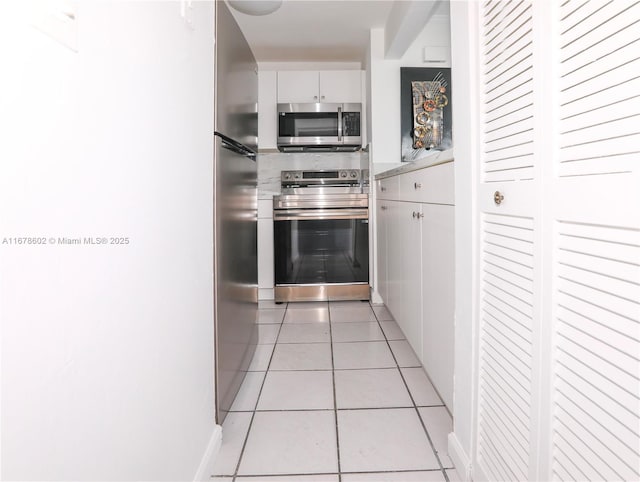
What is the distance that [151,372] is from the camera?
83 centimetres

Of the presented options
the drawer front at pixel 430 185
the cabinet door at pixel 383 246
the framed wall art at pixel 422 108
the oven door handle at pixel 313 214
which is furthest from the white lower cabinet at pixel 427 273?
the framed wall art at pixel 422 108

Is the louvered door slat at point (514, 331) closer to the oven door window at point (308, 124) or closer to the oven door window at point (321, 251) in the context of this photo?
the oven door window at point (321, 251)

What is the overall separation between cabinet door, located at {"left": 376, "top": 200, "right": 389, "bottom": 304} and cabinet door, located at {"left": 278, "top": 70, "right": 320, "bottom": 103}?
1211 mm

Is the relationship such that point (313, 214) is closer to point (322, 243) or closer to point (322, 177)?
point (322, 243)

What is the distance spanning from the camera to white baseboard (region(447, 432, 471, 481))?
1.11 m

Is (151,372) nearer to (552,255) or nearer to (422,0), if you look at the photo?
(552,255)

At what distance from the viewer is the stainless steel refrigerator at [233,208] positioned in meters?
1.38

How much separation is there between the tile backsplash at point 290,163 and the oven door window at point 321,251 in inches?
29.8

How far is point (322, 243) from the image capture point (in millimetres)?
3238

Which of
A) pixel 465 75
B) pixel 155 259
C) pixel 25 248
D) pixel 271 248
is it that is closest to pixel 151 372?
pixel 155 259

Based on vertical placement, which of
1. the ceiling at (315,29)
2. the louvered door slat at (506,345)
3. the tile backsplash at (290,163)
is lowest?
the louvered door slat at (506,345)

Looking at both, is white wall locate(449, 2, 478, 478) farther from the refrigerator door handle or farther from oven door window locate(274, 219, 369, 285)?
oven door window locate(274, 219, 369, 285)

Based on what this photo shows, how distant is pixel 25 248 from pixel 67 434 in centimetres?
28

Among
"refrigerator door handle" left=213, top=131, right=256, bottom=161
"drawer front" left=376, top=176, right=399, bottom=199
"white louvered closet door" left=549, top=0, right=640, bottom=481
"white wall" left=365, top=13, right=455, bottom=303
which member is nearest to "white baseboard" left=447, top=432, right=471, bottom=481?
"white louvered closet door" left=549, top=0, right=640, bottom=481
